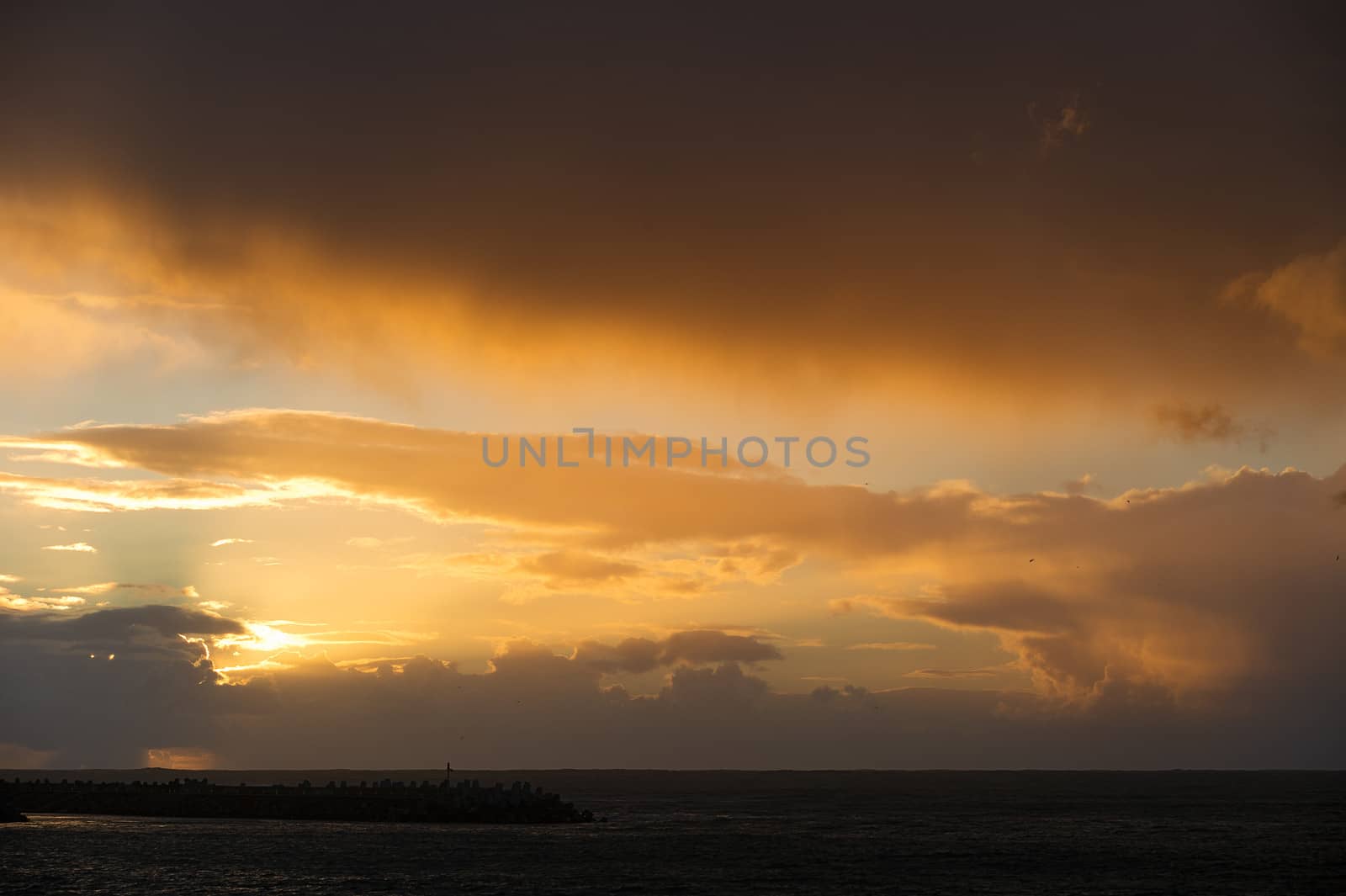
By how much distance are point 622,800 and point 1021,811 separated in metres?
63.3

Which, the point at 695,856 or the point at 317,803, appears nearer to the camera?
the point at 695,856

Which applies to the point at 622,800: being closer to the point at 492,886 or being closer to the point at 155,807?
the point at 155,807

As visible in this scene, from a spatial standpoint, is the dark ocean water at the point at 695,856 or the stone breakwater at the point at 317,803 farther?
the stone breakwater at the point at 317,803

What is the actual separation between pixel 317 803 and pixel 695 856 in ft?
158

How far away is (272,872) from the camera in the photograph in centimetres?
6919

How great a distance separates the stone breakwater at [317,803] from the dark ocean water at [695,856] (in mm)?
5398

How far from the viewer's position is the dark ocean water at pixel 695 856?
214 ft

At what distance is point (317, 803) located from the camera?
114 meters

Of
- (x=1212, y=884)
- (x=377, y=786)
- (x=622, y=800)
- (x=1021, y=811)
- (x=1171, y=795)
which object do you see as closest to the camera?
(x=1212, y=884)

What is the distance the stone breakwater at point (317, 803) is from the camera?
363 feet

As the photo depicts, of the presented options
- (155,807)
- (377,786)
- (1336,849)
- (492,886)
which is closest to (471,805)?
(377,786)

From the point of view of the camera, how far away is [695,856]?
270 ft

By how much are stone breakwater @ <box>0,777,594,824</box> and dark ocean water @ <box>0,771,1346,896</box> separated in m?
5.40

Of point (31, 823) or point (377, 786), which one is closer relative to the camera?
point (31, 823)
